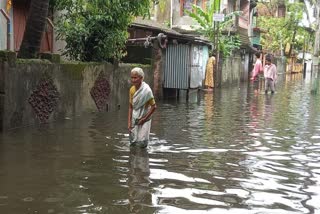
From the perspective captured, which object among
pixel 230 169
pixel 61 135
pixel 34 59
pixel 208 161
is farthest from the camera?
pixel 34 59

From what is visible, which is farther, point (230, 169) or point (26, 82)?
point (26, 82)

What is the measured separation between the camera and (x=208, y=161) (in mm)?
7488

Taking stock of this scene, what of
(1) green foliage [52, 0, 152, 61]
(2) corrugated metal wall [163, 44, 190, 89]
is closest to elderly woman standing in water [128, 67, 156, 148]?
(1) green foliage [52, 0, 152, 61]

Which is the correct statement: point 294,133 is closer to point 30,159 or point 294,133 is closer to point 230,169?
point 230,169

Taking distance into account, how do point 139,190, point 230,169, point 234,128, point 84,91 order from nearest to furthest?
point 139,190
point 230,169
point 234,128
point 84,91

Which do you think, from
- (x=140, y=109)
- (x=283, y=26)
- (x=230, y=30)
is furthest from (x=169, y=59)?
(x=283, y=26)

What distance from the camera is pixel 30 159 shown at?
23.7 ft

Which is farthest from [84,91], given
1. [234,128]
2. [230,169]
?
[230,169]

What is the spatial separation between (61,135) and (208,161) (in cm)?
334

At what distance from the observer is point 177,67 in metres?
18.2

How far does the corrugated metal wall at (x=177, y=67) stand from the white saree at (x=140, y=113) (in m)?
9.91

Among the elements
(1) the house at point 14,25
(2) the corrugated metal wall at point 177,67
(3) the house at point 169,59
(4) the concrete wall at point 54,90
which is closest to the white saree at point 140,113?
(4) the concrete wall at point 54,90

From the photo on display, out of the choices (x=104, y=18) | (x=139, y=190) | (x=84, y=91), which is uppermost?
(x=104, y=18)

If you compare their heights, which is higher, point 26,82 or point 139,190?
point 26,82
